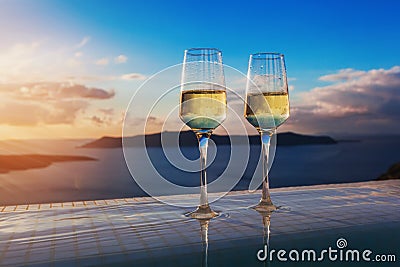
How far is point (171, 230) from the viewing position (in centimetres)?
102

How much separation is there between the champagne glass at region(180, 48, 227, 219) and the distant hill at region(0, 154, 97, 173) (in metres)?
3.16

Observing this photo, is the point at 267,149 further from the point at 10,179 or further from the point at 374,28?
the point at 374,28

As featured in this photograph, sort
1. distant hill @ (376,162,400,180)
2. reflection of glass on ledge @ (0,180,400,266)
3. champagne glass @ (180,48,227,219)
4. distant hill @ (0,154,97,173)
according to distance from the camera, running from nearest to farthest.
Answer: reflection of glass on ledge @ (0,180,400,266), champagne glass @ (180,48,227,219), distant hill @ (0,154,97,173), distant hill @ (376,162,400,180)

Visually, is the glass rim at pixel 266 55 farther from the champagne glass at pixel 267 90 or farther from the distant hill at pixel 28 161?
the distant hill at pixel 28 161

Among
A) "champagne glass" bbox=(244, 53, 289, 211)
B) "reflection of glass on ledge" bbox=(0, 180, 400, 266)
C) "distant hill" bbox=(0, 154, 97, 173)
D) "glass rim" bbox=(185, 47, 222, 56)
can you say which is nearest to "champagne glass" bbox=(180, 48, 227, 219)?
"glass rim" bbox=(185, 47, 222, 56)

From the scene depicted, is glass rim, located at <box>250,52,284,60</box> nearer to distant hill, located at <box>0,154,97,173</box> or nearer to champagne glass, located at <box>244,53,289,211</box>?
champagne glass, located at <box>244,53,289,211</box>

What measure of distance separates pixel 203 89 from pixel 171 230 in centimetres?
33

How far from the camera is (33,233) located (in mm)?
→ 994

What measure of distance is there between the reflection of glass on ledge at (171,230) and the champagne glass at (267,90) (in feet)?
0.82

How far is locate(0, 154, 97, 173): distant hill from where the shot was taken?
13.7 ft

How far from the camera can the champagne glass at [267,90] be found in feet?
3.84

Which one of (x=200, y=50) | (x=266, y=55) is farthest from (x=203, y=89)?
(x=266, y=55)

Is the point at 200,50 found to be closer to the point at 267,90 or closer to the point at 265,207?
the point at 267,90

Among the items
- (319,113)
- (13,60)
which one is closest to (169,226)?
(13,60)
